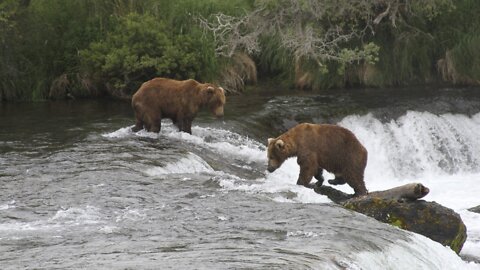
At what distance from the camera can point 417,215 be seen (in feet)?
30.3

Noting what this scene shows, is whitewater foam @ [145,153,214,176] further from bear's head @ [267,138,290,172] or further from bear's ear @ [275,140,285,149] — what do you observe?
bear's ear @ [275,140,285,149]

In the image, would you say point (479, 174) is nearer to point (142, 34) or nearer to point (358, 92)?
point (358, 92)

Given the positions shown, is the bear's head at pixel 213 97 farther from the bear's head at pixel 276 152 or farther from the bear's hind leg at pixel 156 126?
the bear's head at pixel 276 152

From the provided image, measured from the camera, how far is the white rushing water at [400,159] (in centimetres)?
1106

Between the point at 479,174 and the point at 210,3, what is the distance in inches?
382

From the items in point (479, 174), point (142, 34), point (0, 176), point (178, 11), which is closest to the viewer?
point (0, 176)

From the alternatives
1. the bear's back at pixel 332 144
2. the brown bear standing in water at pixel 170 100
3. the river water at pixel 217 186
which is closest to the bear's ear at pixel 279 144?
the bear's back at pixel 332 144

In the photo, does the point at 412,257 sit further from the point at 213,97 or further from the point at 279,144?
the point at 213,97

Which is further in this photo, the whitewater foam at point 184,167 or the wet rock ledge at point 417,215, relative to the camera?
the whitewater foam at point 184,167

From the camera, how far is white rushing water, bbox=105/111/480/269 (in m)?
11.1

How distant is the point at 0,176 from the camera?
471 inches

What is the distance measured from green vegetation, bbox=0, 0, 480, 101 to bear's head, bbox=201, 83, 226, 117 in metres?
6.00

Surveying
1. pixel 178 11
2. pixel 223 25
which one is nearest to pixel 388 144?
pixel 223 25

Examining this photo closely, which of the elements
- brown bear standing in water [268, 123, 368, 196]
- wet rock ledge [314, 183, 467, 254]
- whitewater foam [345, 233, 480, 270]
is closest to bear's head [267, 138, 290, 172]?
brown bear standing in water [268, 123, 368, 196]
